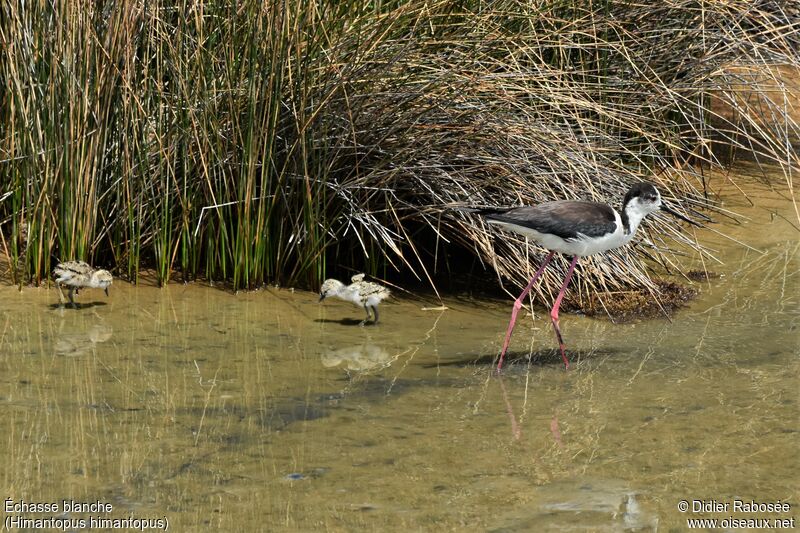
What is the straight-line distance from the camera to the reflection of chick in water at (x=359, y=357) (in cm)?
616

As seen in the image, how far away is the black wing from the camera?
20.4 ft

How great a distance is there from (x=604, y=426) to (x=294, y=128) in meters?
3.08

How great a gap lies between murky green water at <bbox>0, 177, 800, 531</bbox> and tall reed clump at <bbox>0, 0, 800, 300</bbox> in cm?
41

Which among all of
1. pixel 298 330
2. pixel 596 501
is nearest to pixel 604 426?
pixel 596 501

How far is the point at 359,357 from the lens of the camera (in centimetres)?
630

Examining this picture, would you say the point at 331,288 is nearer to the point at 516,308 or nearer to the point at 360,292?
the point at 360,292

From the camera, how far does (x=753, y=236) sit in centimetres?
900

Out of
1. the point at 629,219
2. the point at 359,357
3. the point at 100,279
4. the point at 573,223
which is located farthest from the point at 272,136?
the point at 629,219

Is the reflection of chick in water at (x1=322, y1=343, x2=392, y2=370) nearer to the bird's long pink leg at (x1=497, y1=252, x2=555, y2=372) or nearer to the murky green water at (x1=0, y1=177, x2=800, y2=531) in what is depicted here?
the murky green water at (x1=0, y1=177, x2=800, y2=531)

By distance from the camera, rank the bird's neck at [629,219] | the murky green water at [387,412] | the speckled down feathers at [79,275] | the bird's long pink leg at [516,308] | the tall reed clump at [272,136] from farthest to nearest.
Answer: the tall reed clump at [272,136] → the speckled down feathers at [79,275] → the bird's neck at [629,219] → the bird's long pink leg at [516,308] → the murky green water at [387,412]

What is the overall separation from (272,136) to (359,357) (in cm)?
161

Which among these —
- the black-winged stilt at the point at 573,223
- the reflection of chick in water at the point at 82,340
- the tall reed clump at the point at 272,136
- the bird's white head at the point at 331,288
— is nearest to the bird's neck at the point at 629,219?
the black-winged stilt at the point at 573,223

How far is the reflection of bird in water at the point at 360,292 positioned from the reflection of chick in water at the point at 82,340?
135 centimetres

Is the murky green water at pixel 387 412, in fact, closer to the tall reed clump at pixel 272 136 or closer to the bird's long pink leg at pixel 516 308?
the bird's long pink leg at pixel 516 308
